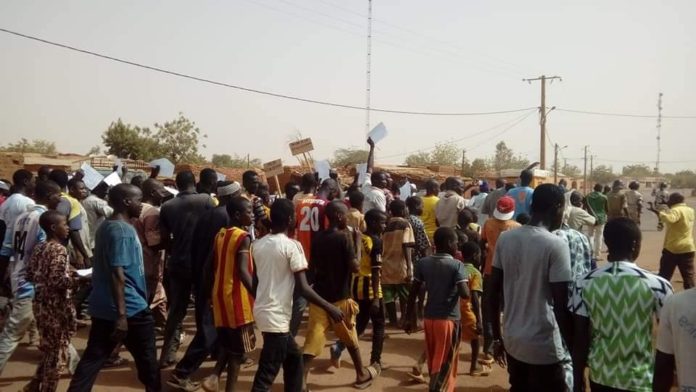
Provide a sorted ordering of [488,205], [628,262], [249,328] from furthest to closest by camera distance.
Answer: [488,205]
[249,328]
[628,262]

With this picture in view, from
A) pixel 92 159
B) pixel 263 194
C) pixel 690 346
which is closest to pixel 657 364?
pixel 690 346

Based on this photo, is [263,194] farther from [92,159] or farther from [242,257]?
[92,159]

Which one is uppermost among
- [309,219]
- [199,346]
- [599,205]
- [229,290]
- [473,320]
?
[309,219]

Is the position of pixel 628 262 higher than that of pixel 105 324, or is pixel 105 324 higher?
pixel 628 262

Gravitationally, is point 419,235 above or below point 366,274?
above

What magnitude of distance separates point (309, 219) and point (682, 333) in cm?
440

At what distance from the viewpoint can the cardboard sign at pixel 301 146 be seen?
963 cm

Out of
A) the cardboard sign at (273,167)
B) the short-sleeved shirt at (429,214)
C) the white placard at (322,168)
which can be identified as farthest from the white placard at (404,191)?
the cardboard sign at (273,167)

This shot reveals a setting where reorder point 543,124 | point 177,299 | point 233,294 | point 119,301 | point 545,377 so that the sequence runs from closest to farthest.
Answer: point 545,377 < point 119,301 < point 233,294 < point 177,299 < point 543,124

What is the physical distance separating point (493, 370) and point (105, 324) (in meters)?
3.84

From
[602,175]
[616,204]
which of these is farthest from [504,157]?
[616,204]

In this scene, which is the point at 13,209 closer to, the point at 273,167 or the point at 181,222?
the point at 181,222

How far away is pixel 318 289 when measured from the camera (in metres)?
5.24

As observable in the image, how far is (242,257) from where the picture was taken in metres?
4.54
